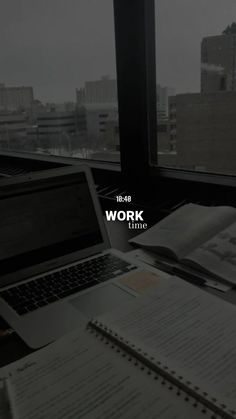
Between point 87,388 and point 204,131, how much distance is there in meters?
1.09

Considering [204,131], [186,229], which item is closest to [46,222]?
[186,229]

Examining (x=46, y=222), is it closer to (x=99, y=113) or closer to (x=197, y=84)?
(x=197, y=84)

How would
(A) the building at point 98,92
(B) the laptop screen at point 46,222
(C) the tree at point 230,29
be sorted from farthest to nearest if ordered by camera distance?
(A) the building at point 98,92
(C) the tree at point 230,29
(B) the laptop screen at point 46,222

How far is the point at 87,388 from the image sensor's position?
0.53 m

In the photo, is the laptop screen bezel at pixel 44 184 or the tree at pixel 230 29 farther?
the tree at pixel 230 29

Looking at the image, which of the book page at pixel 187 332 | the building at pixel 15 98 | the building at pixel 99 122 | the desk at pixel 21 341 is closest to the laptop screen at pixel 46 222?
the desk at pixel 21 341

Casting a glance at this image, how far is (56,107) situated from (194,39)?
2.77 feet

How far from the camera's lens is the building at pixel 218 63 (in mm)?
1254

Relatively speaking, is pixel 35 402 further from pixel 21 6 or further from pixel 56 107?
pixel 21 6

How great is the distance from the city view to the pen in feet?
3.47

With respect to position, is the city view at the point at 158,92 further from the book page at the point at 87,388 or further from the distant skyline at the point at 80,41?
the book page at the point at 87,388

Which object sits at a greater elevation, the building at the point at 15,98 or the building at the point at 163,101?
the building at the point at 15,98

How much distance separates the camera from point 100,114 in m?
1.72

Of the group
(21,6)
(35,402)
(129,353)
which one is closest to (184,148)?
(129,353)
